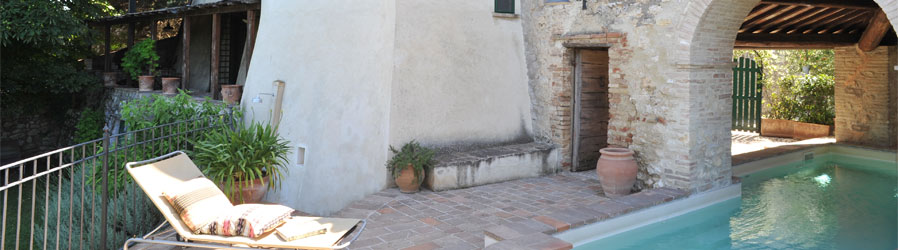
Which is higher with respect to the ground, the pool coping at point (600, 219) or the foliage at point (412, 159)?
the foliage at point (412, 159)

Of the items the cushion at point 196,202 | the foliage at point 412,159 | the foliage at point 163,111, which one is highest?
the foliage at point 163,111

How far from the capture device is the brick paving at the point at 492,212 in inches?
203

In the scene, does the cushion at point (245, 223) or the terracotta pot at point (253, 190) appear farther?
the terracotta pot at point (253, 190)

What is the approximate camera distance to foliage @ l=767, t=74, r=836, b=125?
13070 millimetres

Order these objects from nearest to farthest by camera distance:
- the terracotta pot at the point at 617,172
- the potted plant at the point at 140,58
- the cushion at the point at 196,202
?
the cushion at the point at 196,202 < the terracotta pot at the point at 617,172 < the potted plant at the point at 140,58

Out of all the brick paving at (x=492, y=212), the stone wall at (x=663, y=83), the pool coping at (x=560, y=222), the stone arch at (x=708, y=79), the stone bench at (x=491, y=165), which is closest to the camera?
the pool coping at (x=560, y=222)

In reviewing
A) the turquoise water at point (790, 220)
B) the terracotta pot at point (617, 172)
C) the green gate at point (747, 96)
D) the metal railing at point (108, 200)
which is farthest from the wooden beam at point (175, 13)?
the green gate at point (747, 96)

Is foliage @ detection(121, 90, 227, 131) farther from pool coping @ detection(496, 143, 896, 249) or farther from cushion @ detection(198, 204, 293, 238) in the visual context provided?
pool coping @ detection(496, 143, 896, 249)

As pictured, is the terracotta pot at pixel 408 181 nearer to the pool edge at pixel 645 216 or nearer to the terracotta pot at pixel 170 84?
the pool edge at pixel 645 216

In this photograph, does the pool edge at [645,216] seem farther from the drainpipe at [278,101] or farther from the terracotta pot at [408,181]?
the drainpipe at [278,101]

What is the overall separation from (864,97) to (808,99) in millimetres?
2022

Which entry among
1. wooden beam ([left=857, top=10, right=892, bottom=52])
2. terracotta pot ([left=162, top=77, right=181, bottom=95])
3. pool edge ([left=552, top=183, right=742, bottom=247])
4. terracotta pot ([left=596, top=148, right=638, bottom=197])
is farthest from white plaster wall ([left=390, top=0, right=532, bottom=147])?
wooden beam ([left=857, top=10, right=892, bottom=52])

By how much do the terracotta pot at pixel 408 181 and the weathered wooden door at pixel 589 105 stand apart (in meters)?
2.54

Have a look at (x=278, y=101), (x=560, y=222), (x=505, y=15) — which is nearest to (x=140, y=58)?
(x=278, y=101)
